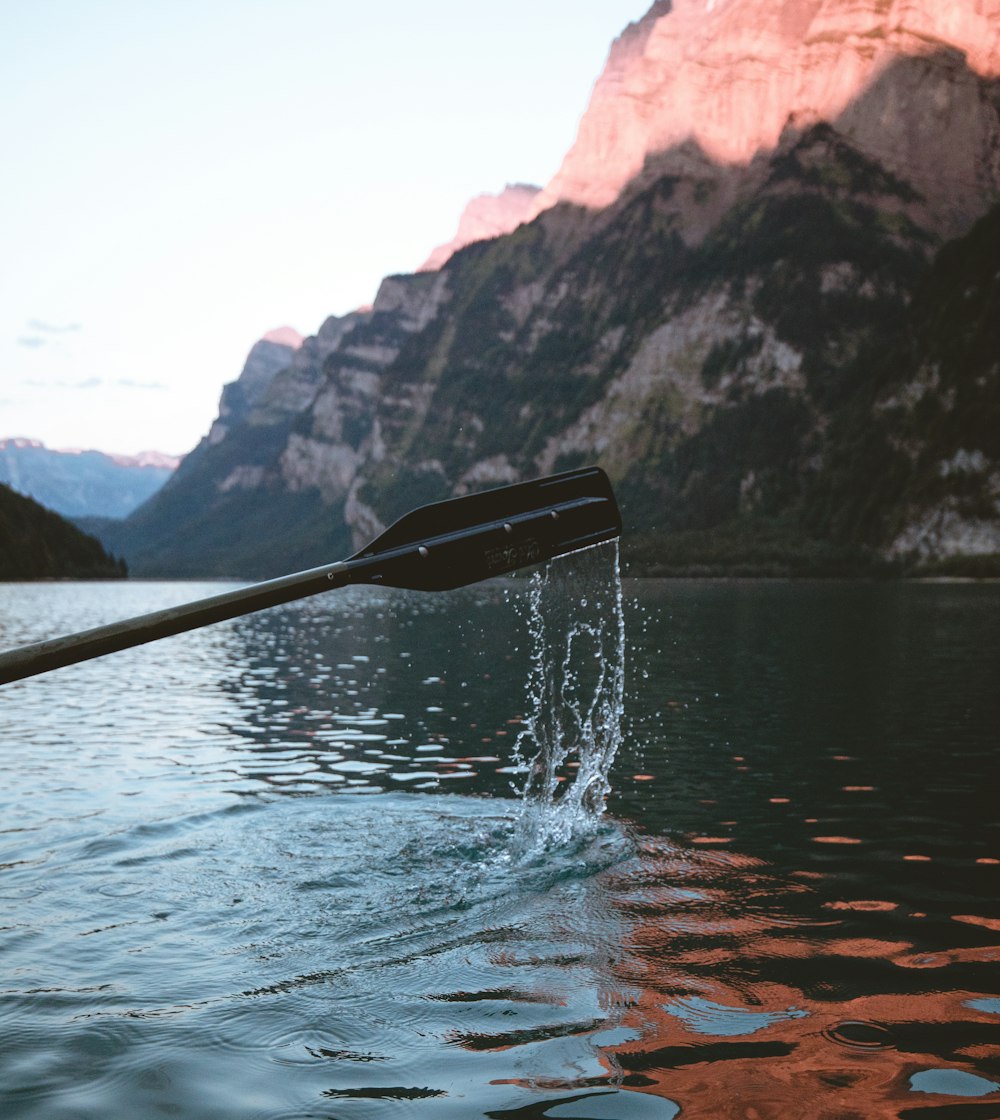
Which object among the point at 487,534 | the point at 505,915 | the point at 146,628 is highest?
the point at 487,534

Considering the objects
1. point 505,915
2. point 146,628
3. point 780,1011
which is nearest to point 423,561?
point 146,628

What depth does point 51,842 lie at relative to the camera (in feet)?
49.6

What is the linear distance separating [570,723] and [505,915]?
1719cm

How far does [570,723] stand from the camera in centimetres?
2858

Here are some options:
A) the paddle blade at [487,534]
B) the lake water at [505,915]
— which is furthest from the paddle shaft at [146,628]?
the lake water at [505,915]

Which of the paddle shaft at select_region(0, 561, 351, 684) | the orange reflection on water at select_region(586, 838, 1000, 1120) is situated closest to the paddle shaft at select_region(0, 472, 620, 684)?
the paddle shaft at select_region(0, 561, 351, 684)

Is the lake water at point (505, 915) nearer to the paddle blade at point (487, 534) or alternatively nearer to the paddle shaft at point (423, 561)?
the paddle shaft at point (423, 561)

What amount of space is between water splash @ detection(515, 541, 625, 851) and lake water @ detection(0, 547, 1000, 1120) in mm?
194

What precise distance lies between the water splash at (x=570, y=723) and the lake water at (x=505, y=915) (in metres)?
0.19

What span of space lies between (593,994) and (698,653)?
123 ft

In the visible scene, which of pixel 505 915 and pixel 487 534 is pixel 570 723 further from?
pixel 487 534

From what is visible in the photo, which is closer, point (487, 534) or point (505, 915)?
point (487, 534)

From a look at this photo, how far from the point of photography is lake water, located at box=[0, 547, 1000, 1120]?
24.9 ft

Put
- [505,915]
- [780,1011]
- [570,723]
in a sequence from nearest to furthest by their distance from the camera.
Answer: [780,1011] < [505,915] < [570,723]
